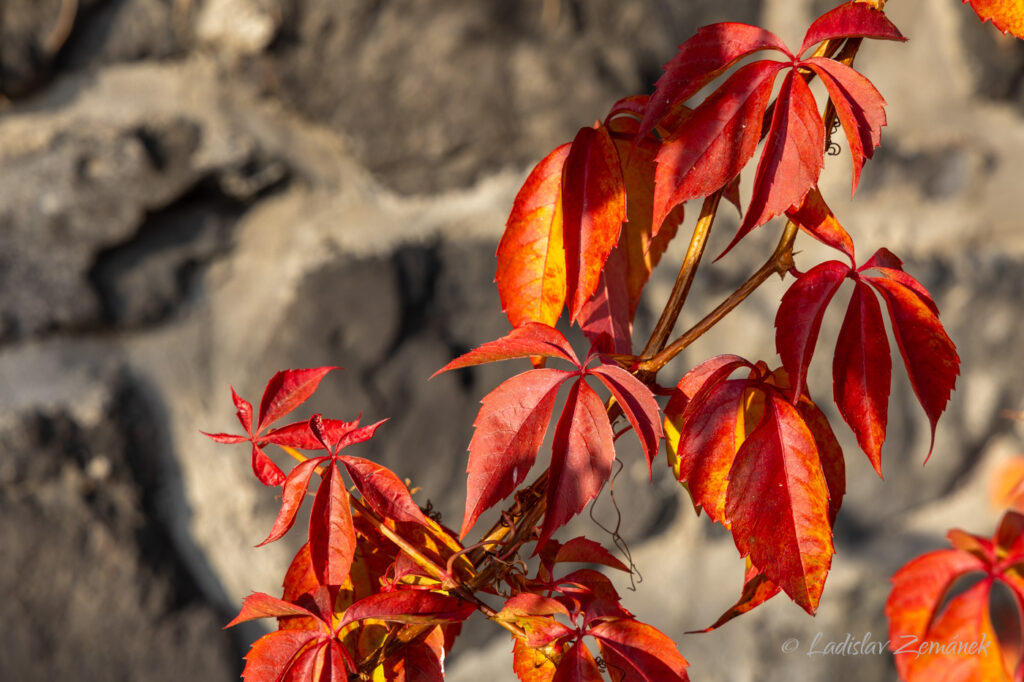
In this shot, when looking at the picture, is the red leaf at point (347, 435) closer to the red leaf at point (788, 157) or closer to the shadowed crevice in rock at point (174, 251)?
the red leaf at point (788, 157)

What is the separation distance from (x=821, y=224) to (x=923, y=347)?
0.06 meters

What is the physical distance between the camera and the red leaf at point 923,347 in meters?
0.30

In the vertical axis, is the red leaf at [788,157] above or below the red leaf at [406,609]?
above

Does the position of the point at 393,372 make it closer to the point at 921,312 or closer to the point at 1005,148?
the point at 921,312

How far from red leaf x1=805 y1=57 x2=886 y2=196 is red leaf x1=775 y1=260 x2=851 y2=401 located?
4 cm

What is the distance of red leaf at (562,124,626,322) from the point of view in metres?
0.31

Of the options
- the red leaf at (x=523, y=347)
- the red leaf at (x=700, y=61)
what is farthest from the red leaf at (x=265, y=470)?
the red leaf at (x=700, y=61)

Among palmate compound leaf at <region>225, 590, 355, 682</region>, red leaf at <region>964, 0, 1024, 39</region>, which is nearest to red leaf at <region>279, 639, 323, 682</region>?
palmate compound leaf at <region>225, 590, 355, 682</region>

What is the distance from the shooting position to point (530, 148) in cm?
71

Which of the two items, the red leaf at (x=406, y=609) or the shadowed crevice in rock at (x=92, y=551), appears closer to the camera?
the red leaf at (x=406, y=609)

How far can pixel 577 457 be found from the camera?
29cm

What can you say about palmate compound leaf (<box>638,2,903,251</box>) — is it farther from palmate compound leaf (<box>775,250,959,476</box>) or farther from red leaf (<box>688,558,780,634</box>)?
red leaf (<box>688,558,780,634</box>)

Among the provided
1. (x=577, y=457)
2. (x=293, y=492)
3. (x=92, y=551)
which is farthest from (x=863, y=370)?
(x=92, y=551)

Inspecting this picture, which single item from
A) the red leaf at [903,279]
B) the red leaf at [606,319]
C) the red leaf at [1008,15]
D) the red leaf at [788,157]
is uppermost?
the red leaf at [1008,15]
